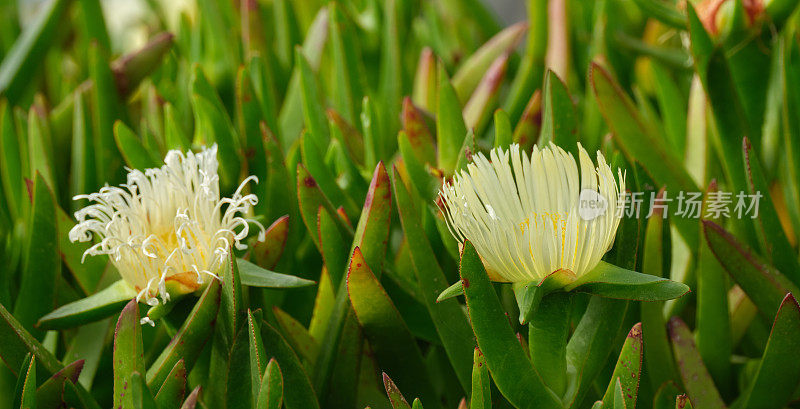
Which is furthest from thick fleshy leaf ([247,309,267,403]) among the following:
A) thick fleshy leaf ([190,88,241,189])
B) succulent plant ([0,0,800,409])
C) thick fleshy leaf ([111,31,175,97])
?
thick fleshy leaf ([111,31,175,97])

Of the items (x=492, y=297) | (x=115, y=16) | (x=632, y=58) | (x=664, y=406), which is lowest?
(x=664, y=406)

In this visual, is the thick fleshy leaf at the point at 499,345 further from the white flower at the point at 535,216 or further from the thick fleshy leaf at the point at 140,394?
the thick fleshy leaf at the point at 140,394

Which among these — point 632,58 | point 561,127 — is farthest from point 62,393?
point 632,58

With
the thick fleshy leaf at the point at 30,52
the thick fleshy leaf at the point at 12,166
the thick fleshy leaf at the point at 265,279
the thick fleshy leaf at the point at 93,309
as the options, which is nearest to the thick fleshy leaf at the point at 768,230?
the thick fleshy leaf at the point at 265,279

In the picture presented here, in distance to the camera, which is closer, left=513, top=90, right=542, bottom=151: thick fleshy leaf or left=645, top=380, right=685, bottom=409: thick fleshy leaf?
left=645, top=380, right=685, bottom=409: thick fleshy leaf

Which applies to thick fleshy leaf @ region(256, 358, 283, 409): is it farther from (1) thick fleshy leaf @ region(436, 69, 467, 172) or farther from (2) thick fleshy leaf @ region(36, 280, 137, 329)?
(1) thick fleshy leaf @ region(436, 69, 467, 172)

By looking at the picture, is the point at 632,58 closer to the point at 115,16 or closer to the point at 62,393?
the point at 62,393

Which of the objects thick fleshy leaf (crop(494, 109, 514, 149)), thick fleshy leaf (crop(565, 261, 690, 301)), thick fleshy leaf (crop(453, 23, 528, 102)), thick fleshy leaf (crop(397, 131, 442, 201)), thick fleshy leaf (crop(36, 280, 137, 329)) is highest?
thick fleshy leaf (crop(453, 23, 528, 102))

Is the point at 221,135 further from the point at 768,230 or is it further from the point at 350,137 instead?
the point at 768,230
